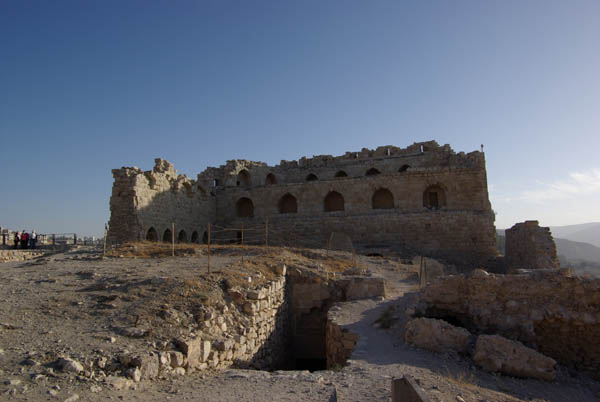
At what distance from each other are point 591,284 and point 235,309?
648 centimetres

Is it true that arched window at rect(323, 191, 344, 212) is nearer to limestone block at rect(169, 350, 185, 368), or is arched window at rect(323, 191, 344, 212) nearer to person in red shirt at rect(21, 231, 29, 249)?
person in red shirt at rect(21, 231, 29, 249)

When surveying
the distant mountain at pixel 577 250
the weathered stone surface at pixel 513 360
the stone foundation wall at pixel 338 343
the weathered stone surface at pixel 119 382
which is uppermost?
the weathered stone surface at pixel 119 382

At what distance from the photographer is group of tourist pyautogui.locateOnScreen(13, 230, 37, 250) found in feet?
63.6

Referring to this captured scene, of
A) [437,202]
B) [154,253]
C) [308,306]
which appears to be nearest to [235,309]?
[308,306]

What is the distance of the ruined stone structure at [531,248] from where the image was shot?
15.2 m

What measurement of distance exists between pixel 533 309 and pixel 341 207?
68.1ft

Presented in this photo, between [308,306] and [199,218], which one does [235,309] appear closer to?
[308,306]

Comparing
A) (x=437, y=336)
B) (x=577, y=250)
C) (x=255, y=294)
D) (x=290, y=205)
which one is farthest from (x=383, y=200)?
(x=577, y=250)

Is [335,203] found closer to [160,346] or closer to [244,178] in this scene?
[244,178]

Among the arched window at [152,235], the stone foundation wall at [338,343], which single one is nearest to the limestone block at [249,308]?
the stone foundation wall at [338,343]

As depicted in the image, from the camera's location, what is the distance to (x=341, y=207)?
2755 centimetres

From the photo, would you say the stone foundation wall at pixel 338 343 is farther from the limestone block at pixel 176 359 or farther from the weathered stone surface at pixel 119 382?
the weathered stone surface at pixel 119 382

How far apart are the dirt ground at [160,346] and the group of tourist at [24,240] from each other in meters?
13.0

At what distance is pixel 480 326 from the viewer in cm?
718
